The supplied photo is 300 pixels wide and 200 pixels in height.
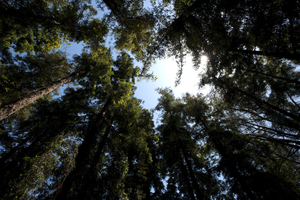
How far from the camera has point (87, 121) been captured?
24.9 ft

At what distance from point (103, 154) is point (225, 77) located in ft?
31.1

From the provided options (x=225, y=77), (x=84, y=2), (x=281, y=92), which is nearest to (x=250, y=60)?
(x=225, y=77)

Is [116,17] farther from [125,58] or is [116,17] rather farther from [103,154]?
[103,154]

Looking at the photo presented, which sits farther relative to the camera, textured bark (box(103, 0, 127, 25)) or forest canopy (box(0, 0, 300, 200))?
textured bark (box(103, 0, 127, 25))

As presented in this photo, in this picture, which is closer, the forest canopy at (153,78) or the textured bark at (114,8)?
the forest canopy at (153,78)

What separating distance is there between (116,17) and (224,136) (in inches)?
372

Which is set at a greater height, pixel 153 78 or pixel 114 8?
pixel 153 78

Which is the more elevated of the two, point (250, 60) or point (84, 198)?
point (250, 60)

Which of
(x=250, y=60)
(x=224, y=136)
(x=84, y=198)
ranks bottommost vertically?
(x=84, y=198)

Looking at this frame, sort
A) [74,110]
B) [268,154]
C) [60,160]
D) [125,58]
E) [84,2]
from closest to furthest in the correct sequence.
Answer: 1. [60,160]
2. [268,154]
3. [84,2]
4. [74,110]
5. [125,58]

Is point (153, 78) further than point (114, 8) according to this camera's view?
Yes

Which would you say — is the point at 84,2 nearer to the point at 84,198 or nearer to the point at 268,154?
the point at 84,198

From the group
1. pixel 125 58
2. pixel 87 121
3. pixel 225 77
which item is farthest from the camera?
pixel 125 58

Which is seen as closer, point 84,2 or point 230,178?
point 84,2
